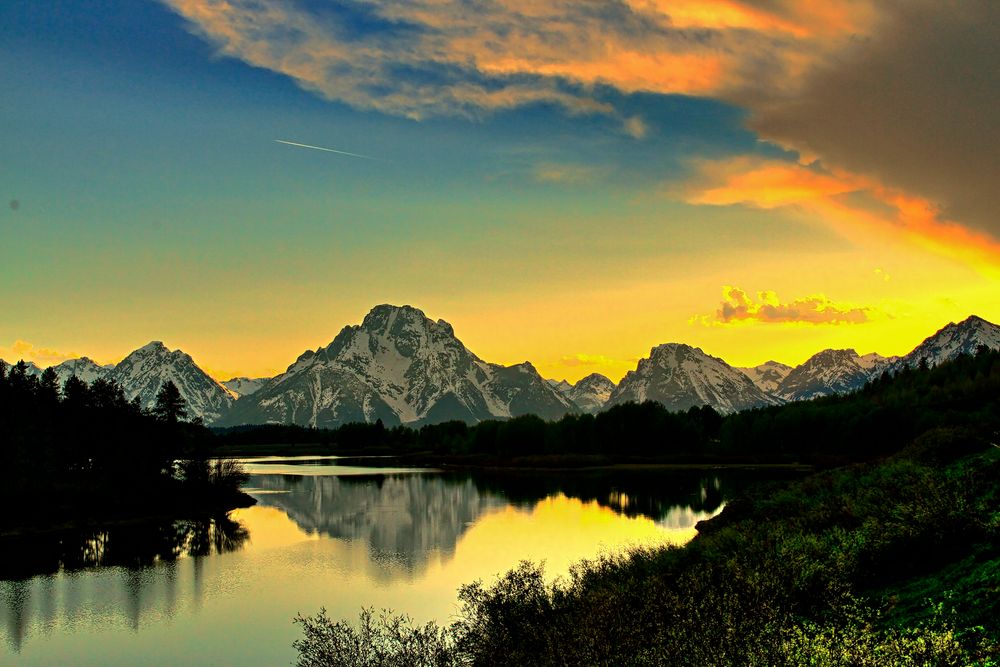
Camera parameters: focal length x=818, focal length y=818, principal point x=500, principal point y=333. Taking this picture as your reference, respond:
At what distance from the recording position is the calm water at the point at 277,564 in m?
38.3

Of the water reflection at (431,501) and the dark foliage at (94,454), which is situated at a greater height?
the dark foliage at (94,454)

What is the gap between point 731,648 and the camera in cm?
1552

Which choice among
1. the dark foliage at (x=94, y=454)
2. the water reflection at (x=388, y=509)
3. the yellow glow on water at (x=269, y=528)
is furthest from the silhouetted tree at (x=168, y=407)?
the yellow glow on water at (x=269, y=528)

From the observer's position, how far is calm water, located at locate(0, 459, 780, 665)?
38281 millimetres

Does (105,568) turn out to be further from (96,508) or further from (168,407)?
(168,407)

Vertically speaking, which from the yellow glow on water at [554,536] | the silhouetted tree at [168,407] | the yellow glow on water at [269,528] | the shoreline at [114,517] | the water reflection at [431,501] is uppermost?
the silhouetted tree at [168,407]

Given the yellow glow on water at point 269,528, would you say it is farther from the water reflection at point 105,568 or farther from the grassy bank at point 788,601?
the grassy bank at point 788,601

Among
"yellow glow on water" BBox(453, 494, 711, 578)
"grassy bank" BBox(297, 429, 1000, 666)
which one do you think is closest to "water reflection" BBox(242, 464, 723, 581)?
"yellow glow on water" BBox(453, 494, 711, 578)

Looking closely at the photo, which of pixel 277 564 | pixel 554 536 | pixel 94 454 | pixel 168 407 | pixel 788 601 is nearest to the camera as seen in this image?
pixel 788 601

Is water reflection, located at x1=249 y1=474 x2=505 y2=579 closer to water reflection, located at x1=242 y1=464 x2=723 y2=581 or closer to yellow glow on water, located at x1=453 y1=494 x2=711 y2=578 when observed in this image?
water reflection, located at x1=242 y1=464 x2=723 y2=581

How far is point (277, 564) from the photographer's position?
57656 millimetres

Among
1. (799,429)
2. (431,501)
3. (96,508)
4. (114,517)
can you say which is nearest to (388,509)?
(431,501)

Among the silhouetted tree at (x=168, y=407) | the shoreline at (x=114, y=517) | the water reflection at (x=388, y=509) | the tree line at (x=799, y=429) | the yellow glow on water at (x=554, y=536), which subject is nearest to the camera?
the yellow glow on water at (x=554, y=536)

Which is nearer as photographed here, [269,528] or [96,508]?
[269,528]
